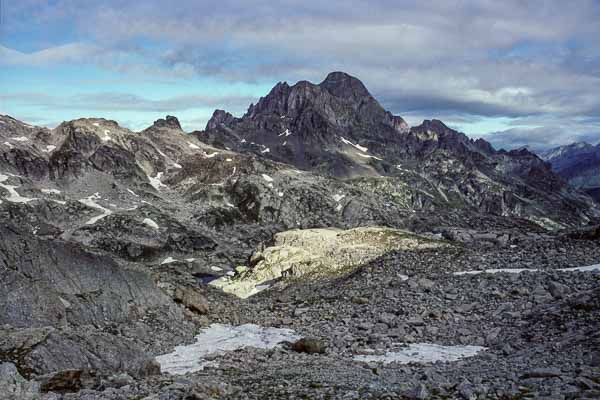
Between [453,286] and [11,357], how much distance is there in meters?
33.0

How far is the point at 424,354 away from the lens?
1146 inches

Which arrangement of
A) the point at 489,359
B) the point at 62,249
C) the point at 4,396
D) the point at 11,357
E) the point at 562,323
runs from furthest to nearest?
the point at 62,249 → the point at 562,323 → the point at 489,359 → the point at 11,357 → the point at 4,396

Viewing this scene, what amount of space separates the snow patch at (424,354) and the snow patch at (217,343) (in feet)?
21.2

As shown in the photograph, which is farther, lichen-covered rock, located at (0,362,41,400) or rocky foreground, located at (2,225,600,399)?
rocky foreground, located at (2,225,600,399)

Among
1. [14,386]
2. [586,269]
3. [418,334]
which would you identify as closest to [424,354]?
[418,334]

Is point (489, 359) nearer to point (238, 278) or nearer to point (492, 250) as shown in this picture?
point (492, 250)

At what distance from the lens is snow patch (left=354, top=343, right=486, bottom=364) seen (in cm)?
2795

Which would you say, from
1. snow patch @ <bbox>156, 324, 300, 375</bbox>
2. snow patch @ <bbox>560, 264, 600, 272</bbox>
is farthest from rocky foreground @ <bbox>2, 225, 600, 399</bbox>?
snow patch @ <bbox>560, 264, 600, 272</bbox>

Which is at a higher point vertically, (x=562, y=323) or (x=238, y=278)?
(x=562, y=323)

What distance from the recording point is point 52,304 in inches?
1112

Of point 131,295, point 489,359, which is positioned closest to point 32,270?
point 131,295

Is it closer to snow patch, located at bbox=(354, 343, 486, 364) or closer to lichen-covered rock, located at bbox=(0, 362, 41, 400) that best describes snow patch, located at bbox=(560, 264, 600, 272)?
snow patch, located at bbox=(354, 343, 486, 364)

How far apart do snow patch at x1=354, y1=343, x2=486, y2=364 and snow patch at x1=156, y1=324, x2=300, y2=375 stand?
21.2 ft

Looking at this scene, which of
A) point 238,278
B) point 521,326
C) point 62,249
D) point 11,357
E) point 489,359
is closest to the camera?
point 11,357
